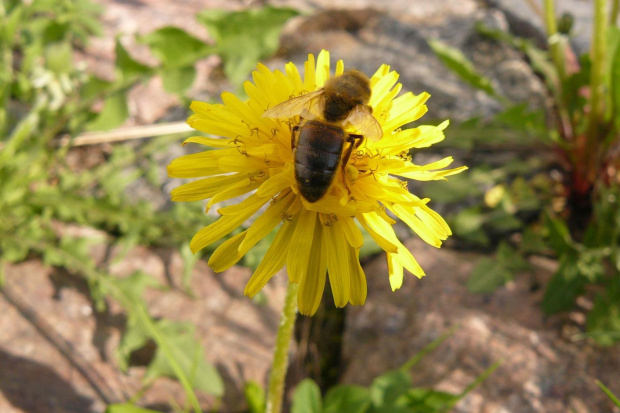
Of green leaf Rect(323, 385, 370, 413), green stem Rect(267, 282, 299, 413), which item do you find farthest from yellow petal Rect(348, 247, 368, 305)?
green leaf Rect(323, 385, 370, 413)

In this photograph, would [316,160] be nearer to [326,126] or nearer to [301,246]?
[326,126]

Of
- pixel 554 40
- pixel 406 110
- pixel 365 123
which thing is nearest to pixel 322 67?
pixel 406 110

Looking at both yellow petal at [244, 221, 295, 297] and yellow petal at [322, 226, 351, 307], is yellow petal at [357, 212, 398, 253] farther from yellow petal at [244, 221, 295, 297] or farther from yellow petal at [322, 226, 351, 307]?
yellow petal at [244, 221, 295, 297]

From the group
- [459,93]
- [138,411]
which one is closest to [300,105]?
[138,411]

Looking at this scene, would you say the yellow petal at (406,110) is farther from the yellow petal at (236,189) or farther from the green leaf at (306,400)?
the green leaf at (306,400)

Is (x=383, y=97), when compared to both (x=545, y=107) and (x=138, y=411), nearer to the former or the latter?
(x=138, y=411)
